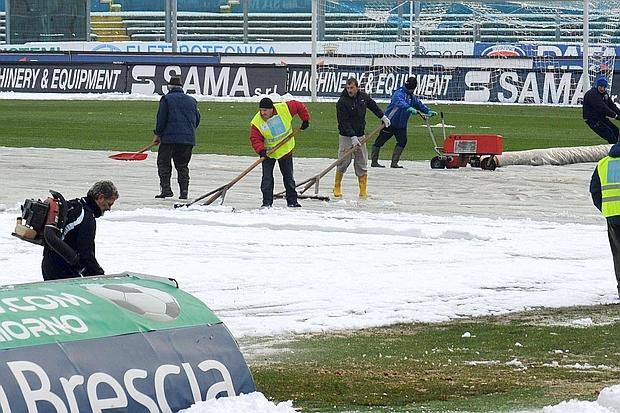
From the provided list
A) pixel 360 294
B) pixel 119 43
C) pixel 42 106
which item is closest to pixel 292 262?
pixel 360 294

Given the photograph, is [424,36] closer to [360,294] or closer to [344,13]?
[344,13]

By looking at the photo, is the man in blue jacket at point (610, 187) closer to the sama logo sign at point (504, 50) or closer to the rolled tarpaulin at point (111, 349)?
the rolled tarpaulin at point (111, 349)

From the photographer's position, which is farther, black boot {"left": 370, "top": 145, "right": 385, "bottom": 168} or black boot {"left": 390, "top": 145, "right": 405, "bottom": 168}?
black boot {"left": 370, "top": 145, "right": 385, "bottom": 168}

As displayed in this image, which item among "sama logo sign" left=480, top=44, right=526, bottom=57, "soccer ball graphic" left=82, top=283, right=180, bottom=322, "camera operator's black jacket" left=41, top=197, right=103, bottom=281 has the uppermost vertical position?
"soccer ball graphic" left=82, top=283, right=180, bottom=322

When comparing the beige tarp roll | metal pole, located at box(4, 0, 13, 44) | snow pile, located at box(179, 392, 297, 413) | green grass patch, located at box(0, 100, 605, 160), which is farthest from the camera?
metal pole, located at box(4, 0, 13, 44)

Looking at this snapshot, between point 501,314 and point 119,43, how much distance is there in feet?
189

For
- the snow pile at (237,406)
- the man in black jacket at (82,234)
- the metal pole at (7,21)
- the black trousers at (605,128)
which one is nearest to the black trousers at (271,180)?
the man in black jacket at (82,234)

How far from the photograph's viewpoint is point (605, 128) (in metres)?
26.3

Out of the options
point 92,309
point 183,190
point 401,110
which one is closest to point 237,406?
point 92,309

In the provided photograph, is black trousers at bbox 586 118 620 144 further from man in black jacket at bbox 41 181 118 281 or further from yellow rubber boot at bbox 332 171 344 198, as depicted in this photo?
man in black jacket at bbox 41 181 118 281

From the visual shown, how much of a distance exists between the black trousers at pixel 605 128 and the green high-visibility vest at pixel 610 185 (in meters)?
14.2

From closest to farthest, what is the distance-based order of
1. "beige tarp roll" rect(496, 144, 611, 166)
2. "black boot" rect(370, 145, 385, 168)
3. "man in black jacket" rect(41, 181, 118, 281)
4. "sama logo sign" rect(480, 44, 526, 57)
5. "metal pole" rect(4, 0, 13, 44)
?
1. "man in black jacket" rect(41, 181, 118, 281)
2. "black boot" rect(370, 145, 385, 168)
3. "beige tarp roll" rect(496, 144, 611, 166)
4. "sama logo sign" rect(480, 44, 526, 57)
5. "metal pole" rect(4, 0, 13, 44)

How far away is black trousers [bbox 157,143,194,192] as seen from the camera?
19.8 metres

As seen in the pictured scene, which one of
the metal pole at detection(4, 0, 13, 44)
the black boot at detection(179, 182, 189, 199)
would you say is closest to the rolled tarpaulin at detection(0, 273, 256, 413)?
the black boot at detection(179, 182, 189, 199)
